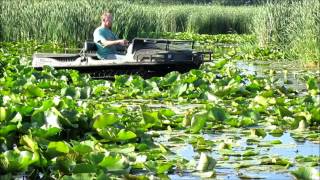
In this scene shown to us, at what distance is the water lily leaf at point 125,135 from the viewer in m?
5.18

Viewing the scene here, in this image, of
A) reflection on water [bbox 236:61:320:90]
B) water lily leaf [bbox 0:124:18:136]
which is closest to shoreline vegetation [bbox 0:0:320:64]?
reflection on water [bbox 236:61:320:90]

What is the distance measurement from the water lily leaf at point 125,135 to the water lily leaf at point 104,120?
186 millimetres

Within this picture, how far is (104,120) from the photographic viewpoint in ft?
17.8

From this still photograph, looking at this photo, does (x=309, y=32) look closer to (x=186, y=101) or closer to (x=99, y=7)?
(x=186, y=101)

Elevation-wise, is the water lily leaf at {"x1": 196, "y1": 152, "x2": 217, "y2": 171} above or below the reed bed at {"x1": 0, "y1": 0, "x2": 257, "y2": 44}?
above

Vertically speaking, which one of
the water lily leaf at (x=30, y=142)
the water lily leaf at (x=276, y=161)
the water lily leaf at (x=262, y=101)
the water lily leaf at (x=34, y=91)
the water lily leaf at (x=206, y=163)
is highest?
the water lily leaf at (x=30, y=142)

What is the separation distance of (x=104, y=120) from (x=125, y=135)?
0.27m

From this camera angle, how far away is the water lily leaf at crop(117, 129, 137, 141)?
5184mm

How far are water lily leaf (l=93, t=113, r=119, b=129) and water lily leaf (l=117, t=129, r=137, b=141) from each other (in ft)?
0.61

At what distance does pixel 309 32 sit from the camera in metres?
12.5

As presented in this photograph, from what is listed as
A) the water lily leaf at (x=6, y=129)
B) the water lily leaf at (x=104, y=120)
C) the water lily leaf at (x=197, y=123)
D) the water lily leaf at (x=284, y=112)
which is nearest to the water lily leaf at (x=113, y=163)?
the water lily leaf at (x=6, y=129)

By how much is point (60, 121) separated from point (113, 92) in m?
3.50

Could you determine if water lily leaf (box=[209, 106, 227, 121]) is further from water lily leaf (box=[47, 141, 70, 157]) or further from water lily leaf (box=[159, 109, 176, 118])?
water lily leaf (box=[47, 141, 70, 157])

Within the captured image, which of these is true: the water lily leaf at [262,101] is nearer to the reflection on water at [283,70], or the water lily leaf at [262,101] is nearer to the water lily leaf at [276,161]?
the reflection on water at [283,70]
